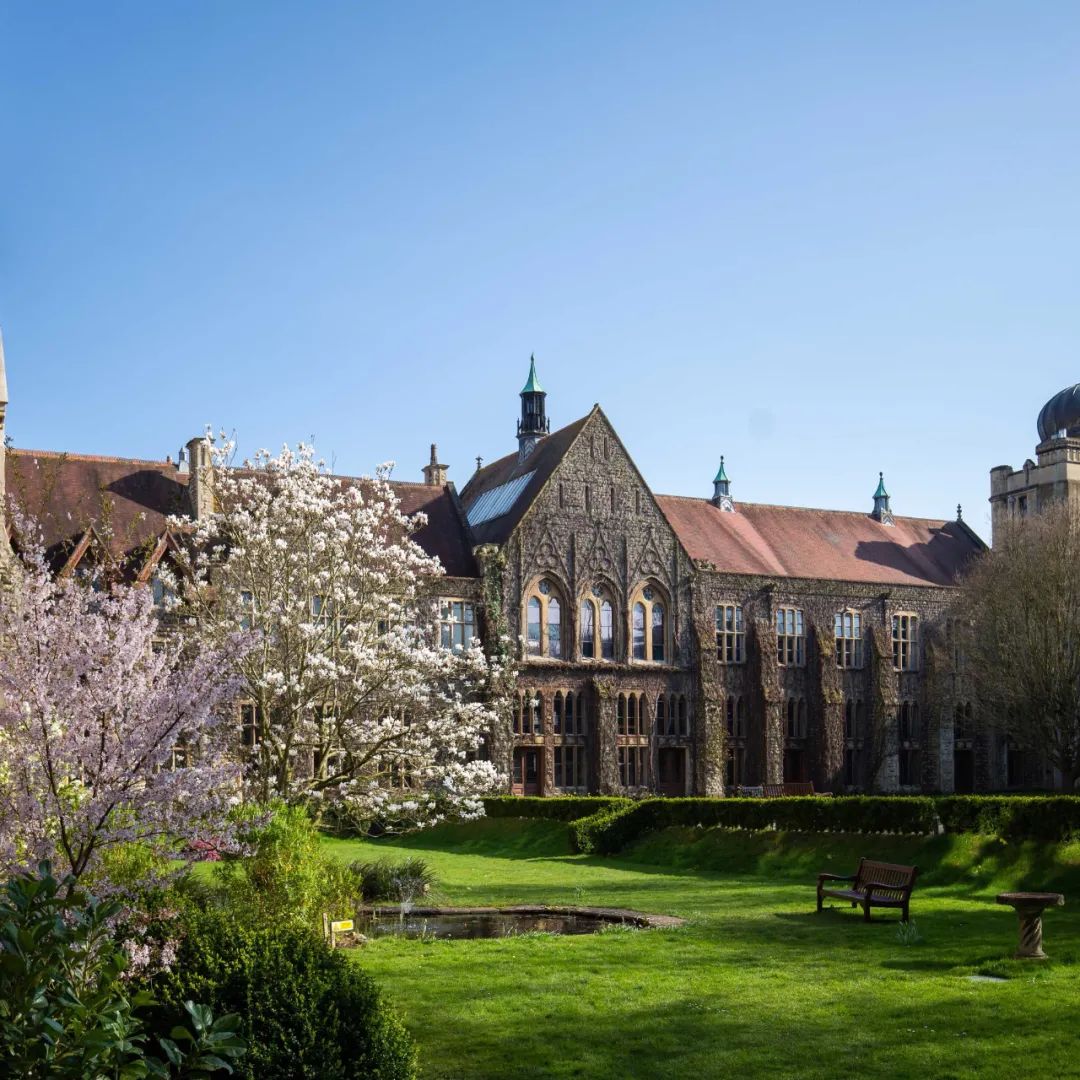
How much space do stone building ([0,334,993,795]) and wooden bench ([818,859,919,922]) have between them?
28345mm

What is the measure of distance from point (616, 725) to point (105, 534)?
123 feet

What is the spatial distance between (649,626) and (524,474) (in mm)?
8723

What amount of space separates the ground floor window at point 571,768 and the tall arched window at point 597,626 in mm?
3917

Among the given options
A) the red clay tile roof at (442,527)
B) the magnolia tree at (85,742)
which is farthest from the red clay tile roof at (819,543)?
the magnolia tree at (85,742)

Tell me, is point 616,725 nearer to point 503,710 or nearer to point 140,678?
point 503,710

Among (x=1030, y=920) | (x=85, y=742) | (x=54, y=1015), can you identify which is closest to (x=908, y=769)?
(x=1030, y=920)

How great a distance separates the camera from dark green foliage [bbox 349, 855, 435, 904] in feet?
78.5

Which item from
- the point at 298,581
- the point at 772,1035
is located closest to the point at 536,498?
the point at 298,581

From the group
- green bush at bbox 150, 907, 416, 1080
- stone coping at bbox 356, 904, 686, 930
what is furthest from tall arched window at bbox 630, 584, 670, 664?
green bush at bbox 150, 907, 416, 1080

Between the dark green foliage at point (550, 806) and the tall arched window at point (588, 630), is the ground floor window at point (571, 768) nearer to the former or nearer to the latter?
the tall arched window at point (588, 630)

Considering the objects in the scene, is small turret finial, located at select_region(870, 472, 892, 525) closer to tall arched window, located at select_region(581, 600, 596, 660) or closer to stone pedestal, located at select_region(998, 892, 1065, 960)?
tall arched window, located at select_region(581, 600, 596, 660)

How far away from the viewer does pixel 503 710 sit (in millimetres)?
49031

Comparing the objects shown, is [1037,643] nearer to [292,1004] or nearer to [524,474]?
[524,474]

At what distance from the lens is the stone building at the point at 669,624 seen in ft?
172
